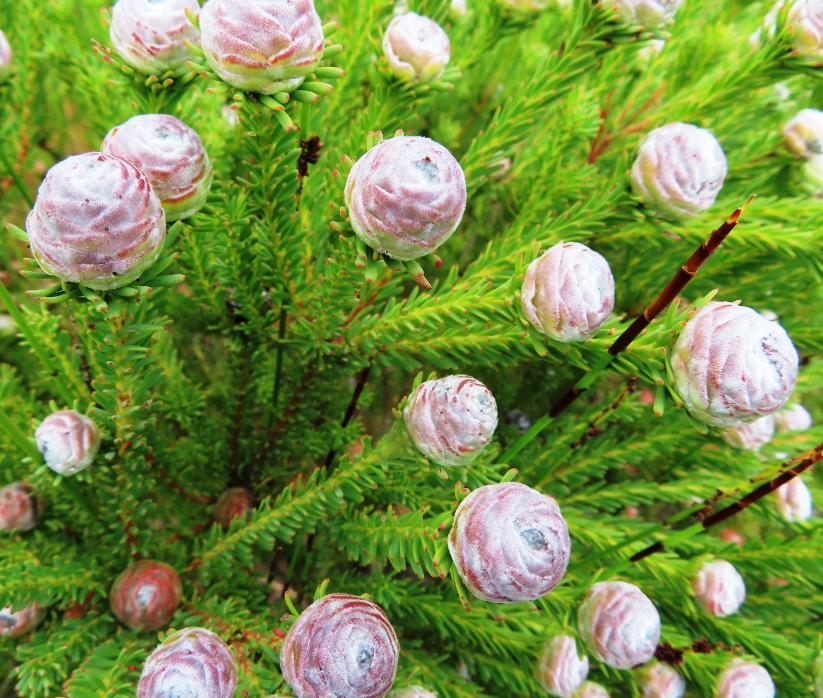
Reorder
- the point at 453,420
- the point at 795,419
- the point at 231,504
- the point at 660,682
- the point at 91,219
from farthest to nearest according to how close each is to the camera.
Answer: the point at 795,419
the point at 231,504
the point at 660,682
the point at 453,420
the point at 91,219

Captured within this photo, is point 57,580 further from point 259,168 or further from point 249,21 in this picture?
point 249,21

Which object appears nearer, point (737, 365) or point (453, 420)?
point (737, 365)

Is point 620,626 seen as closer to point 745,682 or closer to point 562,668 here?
point 562,668

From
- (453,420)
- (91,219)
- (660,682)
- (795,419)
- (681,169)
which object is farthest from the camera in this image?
(795,419)

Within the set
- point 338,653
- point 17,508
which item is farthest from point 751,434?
point 17,508

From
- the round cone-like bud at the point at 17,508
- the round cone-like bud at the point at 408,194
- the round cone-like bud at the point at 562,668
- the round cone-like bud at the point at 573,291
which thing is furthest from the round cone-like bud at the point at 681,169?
the round cone-like bud at the point at 17,508

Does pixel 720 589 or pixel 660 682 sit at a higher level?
pixel 720 589

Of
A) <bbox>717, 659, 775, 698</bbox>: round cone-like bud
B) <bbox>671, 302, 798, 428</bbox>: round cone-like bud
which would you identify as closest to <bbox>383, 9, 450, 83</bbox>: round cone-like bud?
<bbox>671, 302, 798, 428</bbox>: round cone-like bud
